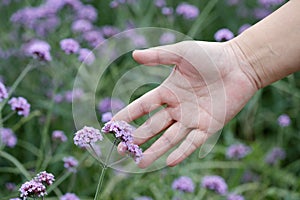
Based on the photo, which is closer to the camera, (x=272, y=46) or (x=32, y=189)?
(x=32, y=189)

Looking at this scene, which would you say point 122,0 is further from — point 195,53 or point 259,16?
point 195,53

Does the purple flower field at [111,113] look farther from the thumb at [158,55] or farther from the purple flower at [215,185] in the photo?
the thumb at [158,55]

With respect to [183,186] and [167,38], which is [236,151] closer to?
[183,186]

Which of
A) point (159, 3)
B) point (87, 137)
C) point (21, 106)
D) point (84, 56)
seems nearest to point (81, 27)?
point (84, 56)

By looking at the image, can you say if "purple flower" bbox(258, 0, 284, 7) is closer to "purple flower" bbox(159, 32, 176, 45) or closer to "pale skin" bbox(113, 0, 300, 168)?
"purple flower" bbox(159, 32, 176, 45)

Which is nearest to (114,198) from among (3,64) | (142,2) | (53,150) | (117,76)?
(53,150)

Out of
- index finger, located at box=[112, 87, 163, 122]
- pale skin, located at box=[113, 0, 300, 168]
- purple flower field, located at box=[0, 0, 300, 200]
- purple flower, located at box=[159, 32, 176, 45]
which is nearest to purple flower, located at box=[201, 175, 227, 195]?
purple flower field, located at box=[0, 0, 300, 200]
